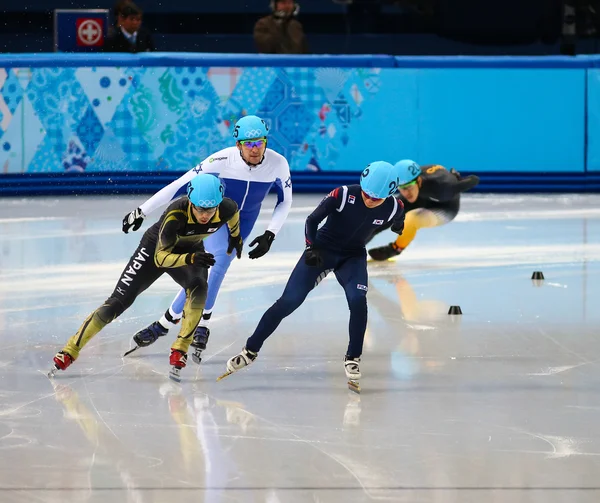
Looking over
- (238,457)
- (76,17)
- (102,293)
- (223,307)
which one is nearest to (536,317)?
(223,307)

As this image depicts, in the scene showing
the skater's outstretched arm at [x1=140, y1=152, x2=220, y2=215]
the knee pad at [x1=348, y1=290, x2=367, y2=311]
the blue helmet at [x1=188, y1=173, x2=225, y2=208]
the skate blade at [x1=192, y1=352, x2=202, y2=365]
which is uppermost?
the blue helmet at [x1=188, y1=173, x2=225, y2=208]

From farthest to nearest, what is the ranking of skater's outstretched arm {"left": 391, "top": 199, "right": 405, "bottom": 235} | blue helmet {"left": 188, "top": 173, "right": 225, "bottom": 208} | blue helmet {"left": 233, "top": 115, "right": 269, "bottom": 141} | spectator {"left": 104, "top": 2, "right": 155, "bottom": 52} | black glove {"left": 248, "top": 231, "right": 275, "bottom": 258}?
spectator {"left": 104, "top": 2, "right": 155, "bottom": 52} → blue helmet {"left": 233, "top": 115, "right": 269, "bottom": 141} → black glove {"left": 248, "top": 231, "right": 275, "bottom": 258} → skater's outstretched arm {"left": 391, "top": 199, "right": 405, "bottom": 235} → blue helmet {"left": 188, "top": 173, "right": 225, "bottom": 208}

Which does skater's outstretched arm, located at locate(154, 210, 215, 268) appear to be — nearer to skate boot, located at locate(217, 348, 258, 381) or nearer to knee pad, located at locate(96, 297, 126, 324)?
Answer: knee pad, located at locate(96, 297, 126, 324)

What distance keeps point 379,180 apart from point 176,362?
150cm

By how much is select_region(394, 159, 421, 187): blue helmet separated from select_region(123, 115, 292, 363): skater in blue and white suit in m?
2.81

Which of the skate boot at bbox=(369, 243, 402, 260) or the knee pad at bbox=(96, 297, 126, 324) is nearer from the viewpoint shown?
the knee pad at bbox=(96, 297, 126, 324)

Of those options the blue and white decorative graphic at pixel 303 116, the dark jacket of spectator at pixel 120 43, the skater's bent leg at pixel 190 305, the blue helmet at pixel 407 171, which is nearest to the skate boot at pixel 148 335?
the skater's bent leg at pixel 190 305

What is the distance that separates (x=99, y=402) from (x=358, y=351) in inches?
56.6

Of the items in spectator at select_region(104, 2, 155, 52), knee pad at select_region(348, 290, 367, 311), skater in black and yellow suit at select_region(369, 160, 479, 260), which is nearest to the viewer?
knee pad at select_region(348, 290, 367, 311)

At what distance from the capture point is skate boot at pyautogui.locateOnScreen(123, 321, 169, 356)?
7406mm

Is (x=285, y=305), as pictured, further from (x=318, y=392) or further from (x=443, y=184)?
(x=443, y=184)

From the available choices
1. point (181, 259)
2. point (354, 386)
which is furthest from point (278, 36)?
point (354, 386)

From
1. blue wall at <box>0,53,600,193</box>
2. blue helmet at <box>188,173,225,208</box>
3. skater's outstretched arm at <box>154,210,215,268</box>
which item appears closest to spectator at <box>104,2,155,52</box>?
blue wall at <box>0,53,600,193</box>

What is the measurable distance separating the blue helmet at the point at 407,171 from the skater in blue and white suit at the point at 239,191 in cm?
281
